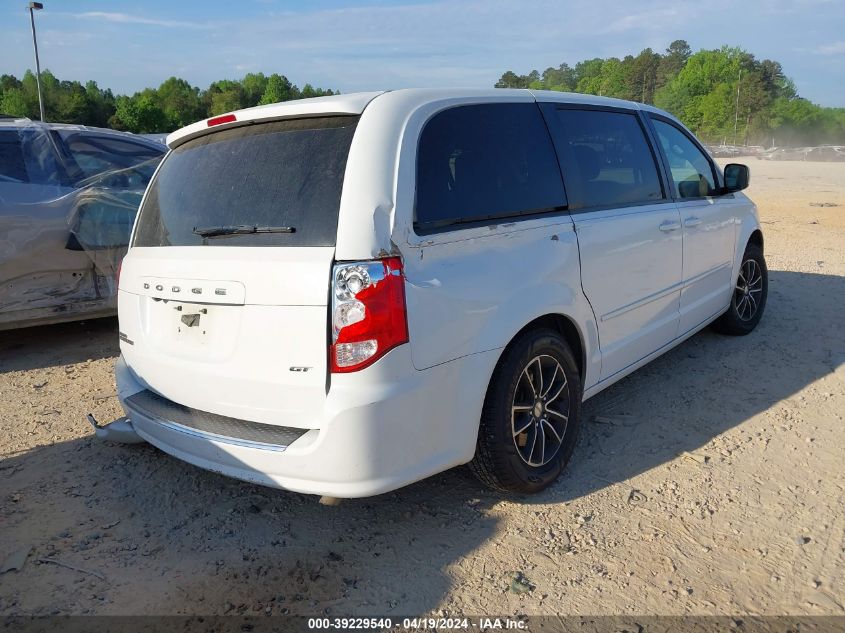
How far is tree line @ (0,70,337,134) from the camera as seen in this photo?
6469 centimetres

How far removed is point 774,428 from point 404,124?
2817mm

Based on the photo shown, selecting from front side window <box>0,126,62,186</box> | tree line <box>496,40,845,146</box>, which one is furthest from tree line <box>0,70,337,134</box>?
front side window <box>0,126,62,186</box>

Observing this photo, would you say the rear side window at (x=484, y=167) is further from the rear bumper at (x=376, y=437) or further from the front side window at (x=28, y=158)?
the front side window at (x=28, y=158)

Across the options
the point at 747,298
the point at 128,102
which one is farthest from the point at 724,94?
the point at 747,298

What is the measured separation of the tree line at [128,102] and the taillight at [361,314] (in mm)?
61745

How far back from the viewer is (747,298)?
5.66 metres

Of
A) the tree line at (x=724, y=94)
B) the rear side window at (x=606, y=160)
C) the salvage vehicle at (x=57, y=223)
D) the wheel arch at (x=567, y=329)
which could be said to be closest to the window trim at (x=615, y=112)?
the rear side window at (x=606, y=160)

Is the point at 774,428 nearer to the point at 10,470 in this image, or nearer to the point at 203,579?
the point at 203,579

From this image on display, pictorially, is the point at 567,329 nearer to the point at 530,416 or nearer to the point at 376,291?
the point at 530,416

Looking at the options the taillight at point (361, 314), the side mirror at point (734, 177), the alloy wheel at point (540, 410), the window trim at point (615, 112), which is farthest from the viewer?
the side mirror at point (734, 177)

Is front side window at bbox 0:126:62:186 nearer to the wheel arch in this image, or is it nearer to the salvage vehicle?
the salvage vehicle

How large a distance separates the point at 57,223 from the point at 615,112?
418 cm

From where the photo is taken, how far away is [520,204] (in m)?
3.18

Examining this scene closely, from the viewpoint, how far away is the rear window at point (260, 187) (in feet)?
8.63
